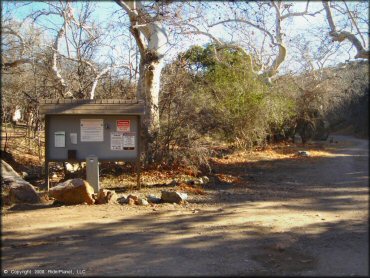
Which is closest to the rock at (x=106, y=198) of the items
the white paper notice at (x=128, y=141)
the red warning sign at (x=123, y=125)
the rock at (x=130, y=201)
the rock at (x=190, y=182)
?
the rock at (x=130, y=201)

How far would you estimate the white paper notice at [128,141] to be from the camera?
35.4 ft

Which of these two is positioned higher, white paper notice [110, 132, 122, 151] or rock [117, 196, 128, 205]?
white paper notice [110, 132, 122, 151]

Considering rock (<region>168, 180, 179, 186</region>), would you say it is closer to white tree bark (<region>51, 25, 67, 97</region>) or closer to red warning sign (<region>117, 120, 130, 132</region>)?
red warning sign (<region>117, 120, 130, 132</region>)

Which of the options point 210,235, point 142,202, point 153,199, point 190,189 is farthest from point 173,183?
point 210,235

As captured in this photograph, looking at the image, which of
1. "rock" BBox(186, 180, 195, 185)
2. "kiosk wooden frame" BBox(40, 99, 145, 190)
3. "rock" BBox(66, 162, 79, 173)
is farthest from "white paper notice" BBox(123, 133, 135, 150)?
"rock" BBox(66, 162, 79, 173)

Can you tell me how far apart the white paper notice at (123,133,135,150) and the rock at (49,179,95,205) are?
1825mm

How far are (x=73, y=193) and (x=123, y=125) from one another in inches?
91.1

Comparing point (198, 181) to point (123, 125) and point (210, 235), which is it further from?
point (210, 235)

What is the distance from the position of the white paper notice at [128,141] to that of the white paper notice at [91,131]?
534mm

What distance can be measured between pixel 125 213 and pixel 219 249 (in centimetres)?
281

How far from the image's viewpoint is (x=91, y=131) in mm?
10641

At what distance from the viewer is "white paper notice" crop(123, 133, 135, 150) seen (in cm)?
1079

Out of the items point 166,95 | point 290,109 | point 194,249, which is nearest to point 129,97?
point 166,95

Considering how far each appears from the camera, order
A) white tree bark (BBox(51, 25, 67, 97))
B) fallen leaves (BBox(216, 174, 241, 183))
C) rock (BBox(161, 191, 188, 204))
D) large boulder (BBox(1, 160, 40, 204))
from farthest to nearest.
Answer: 1. white tree bark (BBox(51, 25, 67, 97))
2. fallen leaves (BBox(216, 174, 241, 183))
3. rock (BBox(161, 191, 188, 204))
4. large boulder (BBox(1, 160, 40, 204))
